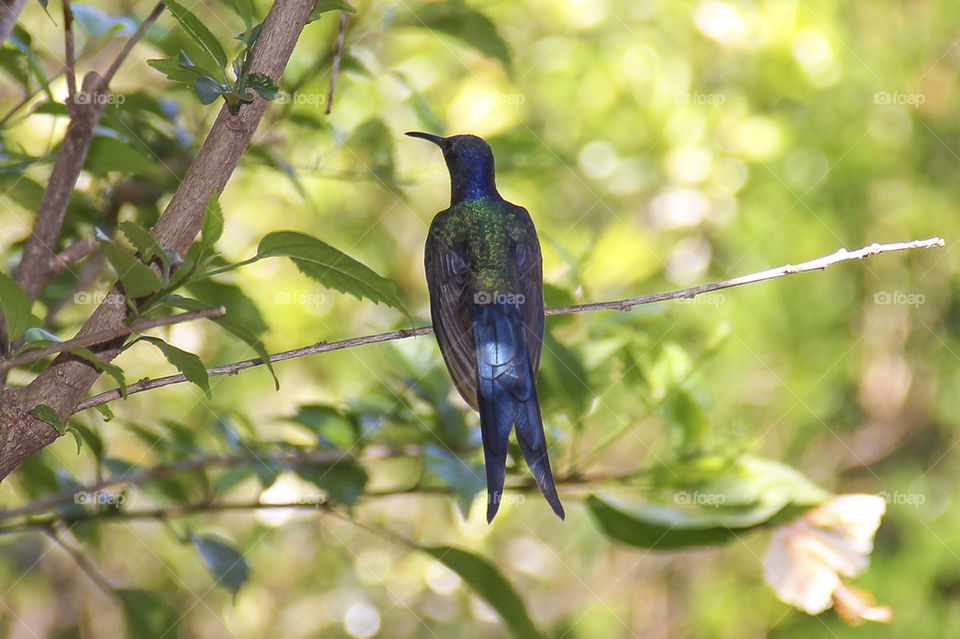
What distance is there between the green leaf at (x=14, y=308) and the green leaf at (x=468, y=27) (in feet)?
3.83

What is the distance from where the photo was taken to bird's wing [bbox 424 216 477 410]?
1.77 meters

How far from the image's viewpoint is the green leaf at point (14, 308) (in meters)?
1.06

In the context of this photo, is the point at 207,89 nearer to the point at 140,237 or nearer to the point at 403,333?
the point at 140,237

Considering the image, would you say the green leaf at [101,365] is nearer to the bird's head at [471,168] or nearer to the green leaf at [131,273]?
the green leaf at [131,273]

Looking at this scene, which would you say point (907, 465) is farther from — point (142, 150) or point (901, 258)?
point (142, 150)

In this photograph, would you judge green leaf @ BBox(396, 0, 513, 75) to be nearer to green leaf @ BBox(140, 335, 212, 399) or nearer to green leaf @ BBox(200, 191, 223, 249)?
green leaf @ BBox(200, 191, 223, 249)

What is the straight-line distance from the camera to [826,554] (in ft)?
5.86

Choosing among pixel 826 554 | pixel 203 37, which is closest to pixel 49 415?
pixel 203 37

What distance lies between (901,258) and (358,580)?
2709 mm

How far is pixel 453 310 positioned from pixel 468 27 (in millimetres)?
616

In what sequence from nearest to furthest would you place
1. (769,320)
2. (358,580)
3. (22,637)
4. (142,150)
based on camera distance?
(142,150) → (769,320) → (22,637) → (358,580)

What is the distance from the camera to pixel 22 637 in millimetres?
3721

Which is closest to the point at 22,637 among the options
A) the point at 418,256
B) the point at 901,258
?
the point at 418,256

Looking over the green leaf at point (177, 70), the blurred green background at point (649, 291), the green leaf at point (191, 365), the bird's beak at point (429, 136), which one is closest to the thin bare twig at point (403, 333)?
the green leaf at point (191, 365)
